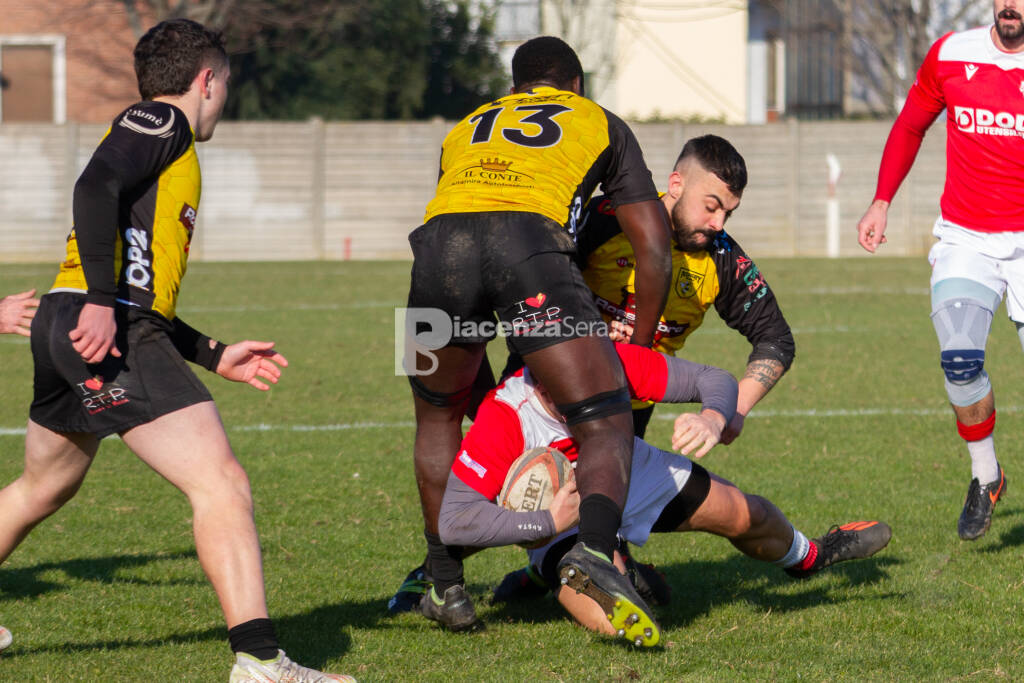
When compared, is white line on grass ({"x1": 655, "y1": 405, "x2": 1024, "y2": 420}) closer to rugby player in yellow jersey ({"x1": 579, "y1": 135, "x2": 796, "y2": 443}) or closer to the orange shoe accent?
the orange shoe accent

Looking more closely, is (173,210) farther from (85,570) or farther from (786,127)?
(786,127)

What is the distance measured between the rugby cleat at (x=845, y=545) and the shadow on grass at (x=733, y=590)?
0.13m

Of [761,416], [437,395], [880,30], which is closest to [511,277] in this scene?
[437,395]

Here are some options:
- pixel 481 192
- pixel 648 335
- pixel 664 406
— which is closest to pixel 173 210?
pixel 481 192

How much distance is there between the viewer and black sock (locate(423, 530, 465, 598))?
4758mm

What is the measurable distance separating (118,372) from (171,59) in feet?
3.48

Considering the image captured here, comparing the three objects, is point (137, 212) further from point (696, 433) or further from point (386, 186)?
point (386, 186)

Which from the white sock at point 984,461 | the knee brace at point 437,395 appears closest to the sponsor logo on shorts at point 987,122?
the white sock at point 984,461

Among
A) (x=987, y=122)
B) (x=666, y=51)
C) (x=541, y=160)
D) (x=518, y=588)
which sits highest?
(x=541, y=160)

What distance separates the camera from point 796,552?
5.07 m

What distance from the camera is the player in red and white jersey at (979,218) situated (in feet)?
18.6

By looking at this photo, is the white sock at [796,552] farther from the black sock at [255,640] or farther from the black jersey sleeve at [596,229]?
the black sock at [255,640]

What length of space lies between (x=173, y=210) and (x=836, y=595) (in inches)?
120

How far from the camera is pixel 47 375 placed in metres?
4.08
